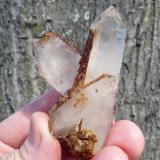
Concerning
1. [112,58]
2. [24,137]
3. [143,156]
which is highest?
[112,58]

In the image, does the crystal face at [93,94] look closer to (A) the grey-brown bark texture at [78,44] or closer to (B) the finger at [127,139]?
(B) the finger at [127,139]

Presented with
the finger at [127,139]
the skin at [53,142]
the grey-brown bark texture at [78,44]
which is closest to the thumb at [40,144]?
the skin at [53,142]

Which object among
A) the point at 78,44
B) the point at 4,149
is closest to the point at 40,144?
the point at 4,149

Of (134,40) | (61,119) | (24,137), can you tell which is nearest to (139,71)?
(134,40)

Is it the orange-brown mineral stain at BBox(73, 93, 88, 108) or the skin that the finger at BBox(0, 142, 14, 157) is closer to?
the skin

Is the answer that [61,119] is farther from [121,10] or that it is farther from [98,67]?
[121,10]

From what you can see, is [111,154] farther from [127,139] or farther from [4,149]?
[4,149]
